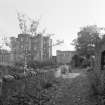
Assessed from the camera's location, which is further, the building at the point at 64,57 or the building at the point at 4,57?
the building at the point at 64,57

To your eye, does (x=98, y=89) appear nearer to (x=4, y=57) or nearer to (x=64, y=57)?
(x=4, y=57)

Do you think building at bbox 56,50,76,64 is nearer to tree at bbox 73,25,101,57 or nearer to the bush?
tree at bbox 73,25,101,57

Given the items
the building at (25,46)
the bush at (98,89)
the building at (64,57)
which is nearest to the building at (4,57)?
the building at (25,46)

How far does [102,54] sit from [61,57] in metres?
18.8

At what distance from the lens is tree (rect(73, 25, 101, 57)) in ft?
87.1

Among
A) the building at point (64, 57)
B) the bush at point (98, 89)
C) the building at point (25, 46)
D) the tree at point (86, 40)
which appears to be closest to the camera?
the bush at point (98, 89)

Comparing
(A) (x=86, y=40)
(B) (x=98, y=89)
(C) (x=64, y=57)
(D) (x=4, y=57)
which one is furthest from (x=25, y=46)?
(C) (x=64, y=57)

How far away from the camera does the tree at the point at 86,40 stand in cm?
2655

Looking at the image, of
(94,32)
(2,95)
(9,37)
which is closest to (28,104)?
(2,95)

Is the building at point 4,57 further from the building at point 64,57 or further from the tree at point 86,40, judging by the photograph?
the tree at point 86,40

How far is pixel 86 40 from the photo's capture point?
26.8m

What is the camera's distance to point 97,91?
16.0ft

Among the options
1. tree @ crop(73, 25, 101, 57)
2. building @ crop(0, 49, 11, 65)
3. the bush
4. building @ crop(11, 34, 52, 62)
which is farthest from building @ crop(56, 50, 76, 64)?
the bush

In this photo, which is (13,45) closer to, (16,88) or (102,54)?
(16,88)
